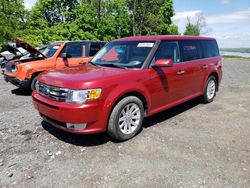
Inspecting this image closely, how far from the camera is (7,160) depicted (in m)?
3.58

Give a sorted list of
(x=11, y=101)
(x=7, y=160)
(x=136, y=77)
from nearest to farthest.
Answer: (x=7, y=160), (x=136, y=77), (x=11, y=101)

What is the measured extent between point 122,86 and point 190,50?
2523 mm

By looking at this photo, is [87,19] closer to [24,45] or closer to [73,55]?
[73,55]

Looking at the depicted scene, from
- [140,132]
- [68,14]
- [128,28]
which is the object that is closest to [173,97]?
[140,132]

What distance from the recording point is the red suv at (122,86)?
365cm

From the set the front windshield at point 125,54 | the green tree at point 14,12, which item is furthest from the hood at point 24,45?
the green tree at point 14,12

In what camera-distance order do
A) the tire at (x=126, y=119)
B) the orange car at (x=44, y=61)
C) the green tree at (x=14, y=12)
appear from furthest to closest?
the green tree at (x=14, y=12) → the orange car at (x=44, y=61) → the tire at (x=126, y=119)

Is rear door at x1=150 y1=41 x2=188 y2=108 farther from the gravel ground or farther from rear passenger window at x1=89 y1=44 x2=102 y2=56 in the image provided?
rear passenger window at x1=89 y1=44 x2=102 y2=56

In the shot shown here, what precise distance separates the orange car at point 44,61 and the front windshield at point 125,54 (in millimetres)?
1769

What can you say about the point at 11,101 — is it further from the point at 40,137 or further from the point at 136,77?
the point at 136,77

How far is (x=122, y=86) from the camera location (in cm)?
396

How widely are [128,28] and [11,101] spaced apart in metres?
28.3

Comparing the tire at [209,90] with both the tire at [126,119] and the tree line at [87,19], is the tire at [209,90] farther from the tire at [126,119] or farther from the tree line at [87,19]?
the tree line at [87,19]

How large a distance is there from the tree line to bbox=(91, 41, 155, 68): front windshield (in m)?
24.2
